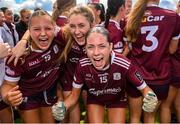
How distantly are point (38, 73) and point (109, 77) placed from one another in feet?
2.32

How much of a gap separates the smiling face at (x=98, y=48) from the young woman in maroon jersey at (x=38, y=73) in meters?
0.44

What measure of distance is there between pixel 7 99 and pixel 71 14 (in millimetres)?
1062

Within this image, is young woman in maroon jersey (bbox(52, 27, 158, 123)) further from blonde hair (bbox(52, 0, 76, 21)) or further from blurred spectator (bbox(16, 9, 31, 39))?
blurred spectator (bbox(16, 9, 31, 39))

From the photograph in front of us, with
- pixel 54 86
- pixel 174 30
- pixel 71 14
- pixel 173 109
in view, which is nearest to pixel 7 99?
pixel 54 86

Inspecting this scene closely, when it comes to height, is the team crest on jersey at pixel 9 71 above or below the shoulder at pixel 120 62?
below

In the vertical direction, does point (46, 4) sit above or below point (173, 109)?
above

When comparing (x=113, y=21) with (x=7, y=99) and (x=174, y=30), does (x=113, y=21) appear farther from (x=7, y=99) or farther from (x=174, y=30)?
(x=7, y=99)

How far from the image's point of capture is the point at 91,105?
3064 mm

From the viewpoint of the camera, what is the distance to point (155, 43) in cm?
303

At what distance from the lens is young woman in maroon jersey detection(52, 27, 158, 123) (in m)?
2.77

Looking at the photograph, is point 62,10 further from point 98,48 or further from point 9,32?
point 9,32

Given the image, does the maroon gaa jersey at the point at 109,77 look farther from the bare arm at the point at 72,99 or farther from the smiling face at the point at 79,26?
the smiling face at the point at 79,26

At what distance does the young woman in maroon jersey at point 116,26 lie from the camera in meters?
3.41

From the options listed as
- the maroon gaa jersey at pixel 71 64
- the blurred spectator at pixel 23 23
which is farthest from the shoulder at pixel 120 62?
the blurred spectator at pixel 23 23
